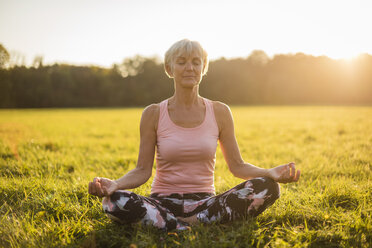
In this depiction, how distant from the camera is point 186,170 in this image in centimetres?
303

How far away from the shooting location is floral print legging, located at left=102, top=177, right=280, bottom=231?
2.65m

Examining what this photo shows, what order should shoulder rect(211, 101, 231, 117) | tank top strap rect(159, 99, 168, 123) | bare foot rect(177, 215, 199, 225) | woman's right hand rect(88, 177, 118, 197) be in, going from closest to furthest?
woman's right hand rect(88, 177, 118, 197), bare foot rect(177, 215, 199, 225), tank top strap rect(159, 99, 168, 123), shoulder rect(211, 101, 231, 117)

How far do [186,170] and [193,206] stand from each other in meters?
0.36

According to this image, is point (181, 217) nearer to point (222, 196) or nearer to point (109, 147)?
point (222, 196)

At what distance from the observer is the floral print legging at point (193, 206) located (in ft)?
8.68

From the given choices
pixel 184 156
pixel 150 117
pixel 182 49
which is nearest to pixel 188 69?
pixel 182 49

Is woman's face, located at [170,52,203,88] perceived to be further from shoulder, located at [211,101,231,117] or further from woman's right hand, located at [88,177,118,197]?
woman's right hand, located at [88,177,118,197]

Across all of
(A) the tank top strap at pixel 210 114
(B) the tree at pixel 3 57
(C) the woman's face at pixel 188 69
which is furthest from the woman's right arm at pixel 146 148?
(B) the tree at pixel 3 57

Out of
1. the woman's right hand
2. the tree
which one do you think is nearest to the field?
the woman's right hand

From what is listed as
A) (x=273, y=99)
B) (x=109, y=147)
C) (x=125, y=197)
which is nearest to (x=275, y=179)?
(x=125, y=197)

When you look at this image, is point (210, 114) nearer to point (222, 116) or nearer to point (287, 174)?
point (222, 116)

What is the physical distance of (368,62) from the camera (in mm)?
9570

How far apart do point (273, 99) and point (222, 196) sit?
5756 cm

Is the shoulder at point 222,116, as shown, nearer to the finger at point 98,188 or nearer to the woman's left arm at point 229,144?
the woman's left arm at point 229,144
